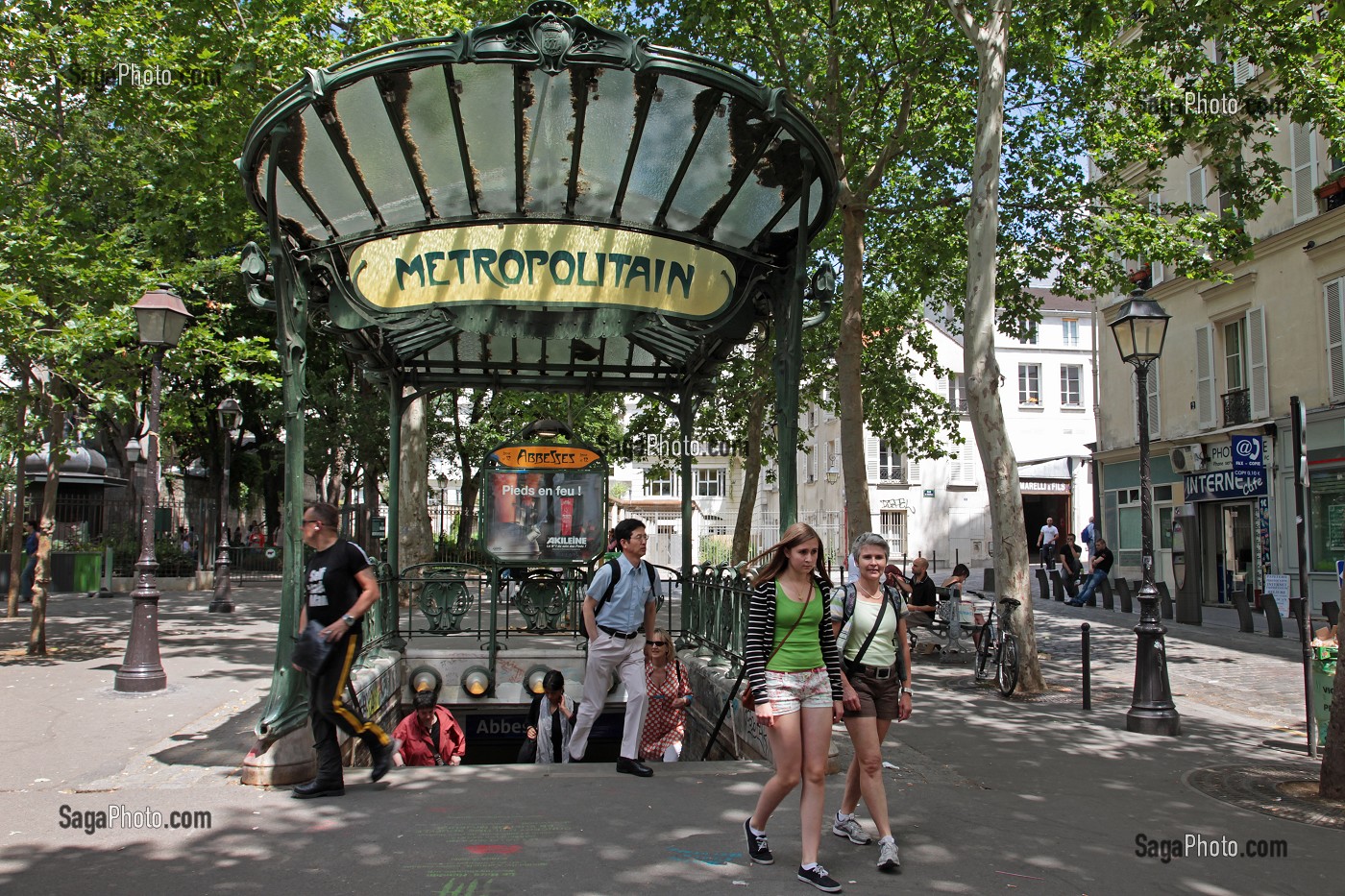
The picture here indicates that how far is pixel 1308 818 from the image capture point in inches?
245

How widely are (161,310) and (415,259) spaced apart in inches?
195

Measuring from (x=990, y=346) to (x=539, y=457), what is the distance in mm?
5803

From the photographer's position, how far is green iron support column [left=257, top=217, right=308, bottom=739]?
6426 millimetres

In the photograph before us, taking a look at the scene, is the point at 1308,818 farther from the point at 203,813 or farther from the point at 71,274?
the point at 71,274

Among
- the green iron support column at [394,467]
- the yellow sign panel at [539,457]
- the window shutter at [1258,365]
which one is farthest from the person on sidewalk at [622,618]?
the window shutter at [1258,365]

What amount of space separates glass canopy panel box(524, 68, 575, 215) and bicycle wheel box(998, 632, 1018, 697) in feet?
22.4

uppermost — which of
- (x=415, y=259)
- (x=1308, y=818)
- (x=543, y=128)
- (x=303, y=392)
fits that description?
(x=543, y=128)

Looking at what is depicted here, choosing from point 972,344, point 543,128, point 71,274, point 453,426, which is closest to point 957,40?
point 972,344

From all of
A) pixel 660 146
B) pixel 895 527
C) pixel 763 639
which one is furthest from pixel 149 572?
pixel 895 527

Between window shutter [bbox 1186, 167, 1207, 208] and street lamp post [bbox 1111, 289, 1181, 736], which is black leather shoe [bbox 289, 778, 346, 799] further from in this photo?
window shutter [bbox 1186, 167, 1207, 208]

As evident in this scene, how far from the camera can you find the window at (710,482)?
208 feet

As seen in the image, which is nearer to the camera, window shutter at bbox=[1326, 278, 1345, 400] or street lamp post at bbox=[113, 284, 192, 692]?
street lamp post at bbox=[113, 284, 192, 692]

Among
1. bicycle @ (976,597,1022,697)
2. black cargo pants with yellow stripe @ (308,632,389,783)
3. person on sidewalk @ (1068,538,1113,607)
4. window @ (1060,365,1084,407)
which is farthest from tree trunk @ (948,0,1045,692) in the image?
window @ (1060,365,1084,407)

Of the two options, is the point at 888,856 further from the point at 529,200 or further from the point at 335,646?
the point at 529,200
